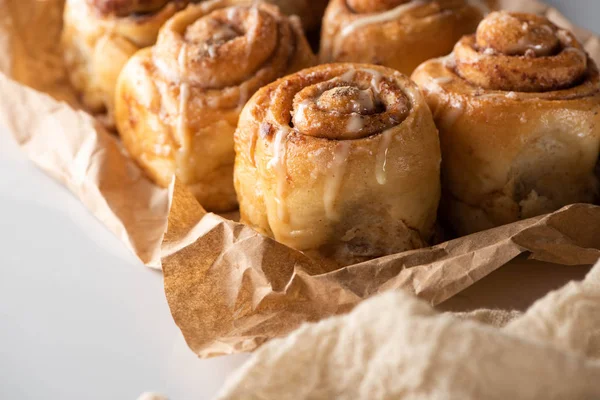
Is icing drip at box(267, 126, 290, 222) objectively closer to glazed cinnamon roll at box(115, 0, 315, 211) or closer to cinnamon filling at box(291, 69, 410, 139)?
cinnamon filling at box(291, 69, 410, 139)

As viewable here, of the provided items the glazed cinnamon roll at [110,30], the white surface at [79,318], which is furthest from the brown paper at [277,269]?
the glazed cinnamon roll at [110,30]

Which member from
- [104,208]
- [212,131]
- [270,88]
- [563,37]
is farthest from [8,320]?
[563,37]

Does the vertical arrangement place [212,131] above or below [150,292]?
above

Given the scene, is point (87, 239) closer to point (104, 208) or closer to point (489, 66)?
point (104, 208)

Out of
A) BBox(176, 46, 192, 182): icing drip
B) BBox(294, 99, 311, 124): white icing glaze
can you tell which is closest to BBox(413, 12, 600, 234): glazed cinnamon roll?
BBox(294, 99, 311, 124): white icing glaze

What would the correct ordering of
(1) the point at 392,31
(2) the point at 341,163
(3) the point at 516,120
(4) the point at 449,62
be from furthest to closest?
(1) the point at 392,31
(4) the point at 449,62
(3) the point at 516,120
(2) the point at 341,163

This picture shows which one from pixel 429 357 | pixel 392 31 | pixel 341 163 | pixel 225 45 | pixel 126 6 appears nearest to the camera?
pixel 429 357

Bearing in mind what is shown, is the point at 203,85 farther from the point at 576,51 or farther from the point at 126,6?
the point at 576,51

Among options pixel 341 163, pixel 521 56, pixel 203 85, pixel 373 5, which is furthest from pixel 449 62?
pixel 203 85
